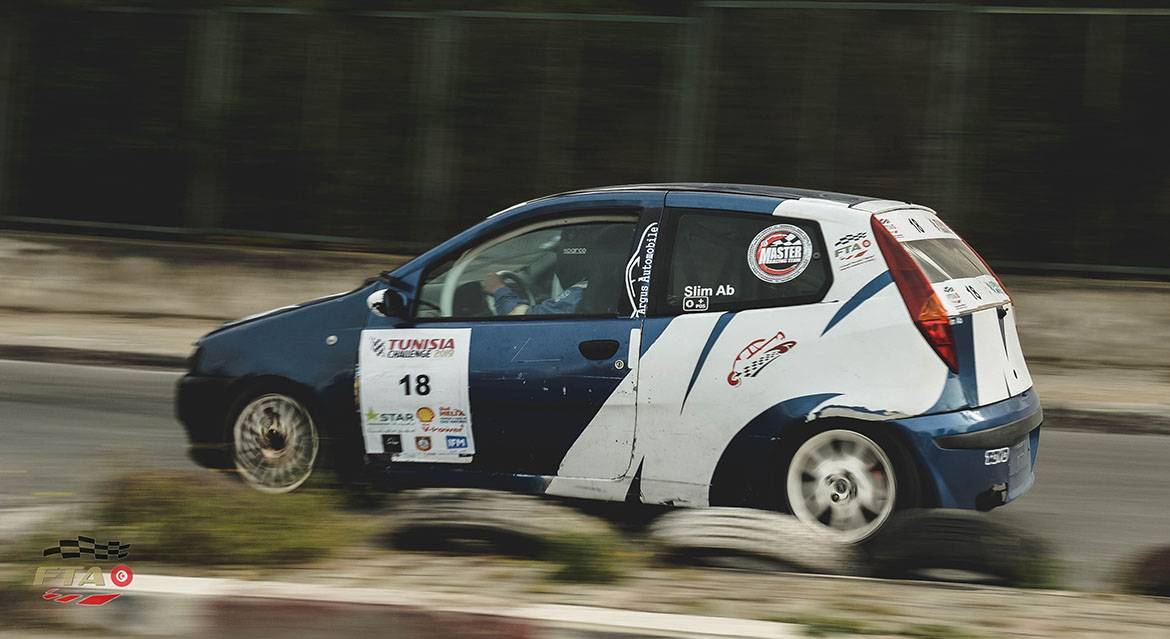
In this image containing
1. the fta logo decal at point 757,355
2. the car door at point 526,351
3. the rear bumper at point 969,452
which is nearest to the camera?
the rear bumper at point 969,452

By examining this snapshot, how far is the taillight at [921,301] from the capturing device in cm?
557

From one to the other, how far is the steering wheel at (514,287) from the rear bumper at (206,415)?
4.44ft

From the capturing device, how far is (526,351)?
5996 mm

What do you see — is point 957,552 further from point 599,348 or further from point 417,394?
point 417,394

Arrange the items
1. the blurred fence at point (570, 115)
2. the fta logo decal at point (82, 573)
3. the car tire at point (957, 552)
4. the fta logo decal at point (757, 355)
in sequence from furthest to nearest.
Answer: the blurred fence at point (570, 115) → the fta logo decal at point (757, 355) → the car tire at point (957, 552) → the fta logo decal at point (82, 573)

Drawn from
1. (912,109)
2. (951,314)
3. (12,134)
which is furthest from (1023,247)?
(12,134)

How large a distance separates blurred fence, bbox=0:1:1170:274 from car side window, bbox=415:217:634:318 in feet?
22.4

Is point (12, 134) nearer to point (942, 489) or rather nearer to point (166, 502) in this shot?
point (166, 502)

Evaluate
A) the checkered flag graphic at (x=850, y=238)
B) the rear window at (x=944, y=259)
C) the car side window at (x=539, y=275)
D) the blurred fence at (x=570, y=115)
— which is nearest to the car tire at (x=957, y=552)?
the rear window at (x=944, y=259)

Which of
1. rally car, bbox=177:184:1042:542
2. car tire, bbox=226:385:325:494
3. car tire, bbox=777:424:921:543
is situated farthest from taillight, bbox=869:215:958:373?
car tire, bbox=226:385:325:494

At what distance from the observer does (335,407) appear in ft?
20.6

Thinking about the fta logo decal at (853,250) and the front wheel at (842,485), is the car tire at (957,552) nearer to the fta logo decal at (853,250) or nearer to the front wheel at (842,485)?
the front wheel at (842,485)

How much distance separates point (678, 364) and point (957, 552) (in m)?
1.35

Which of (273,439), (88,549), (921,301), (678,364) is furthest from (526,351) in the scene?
(88,549)
